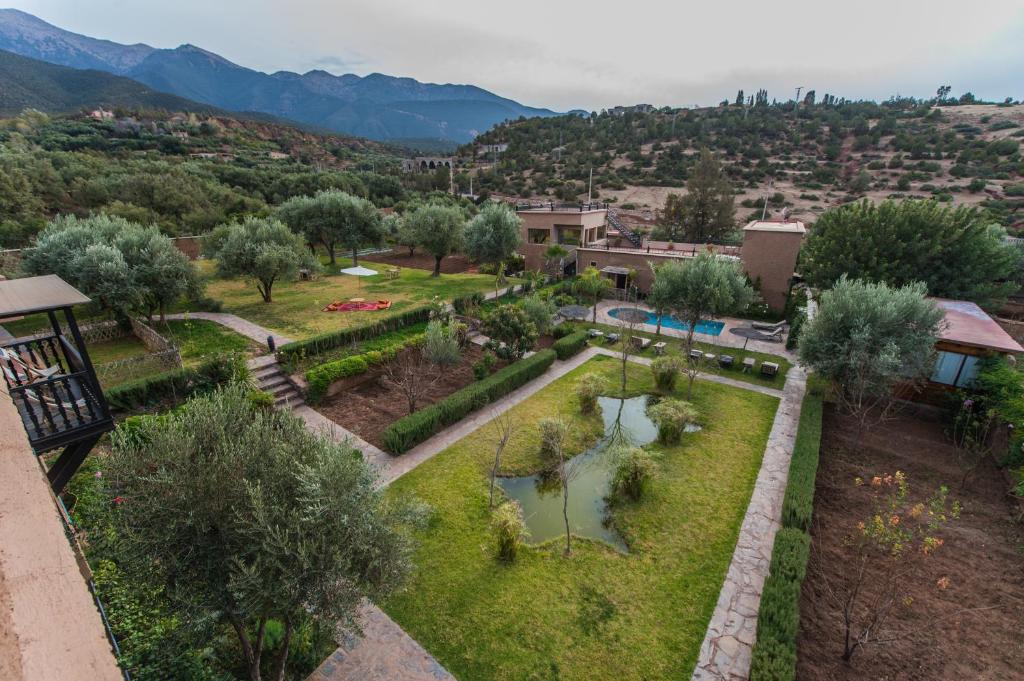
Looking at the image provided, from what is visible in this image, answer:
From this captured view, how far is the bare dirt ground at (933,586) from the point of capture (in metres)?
6.50

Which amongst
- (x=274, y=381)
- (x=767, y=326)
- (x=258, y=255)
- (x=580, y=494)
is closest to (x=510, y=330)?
(x=580, y=494)

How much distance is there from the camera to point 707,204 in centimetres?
3669

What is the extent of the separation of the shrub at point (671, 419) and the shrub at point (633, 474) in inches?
90.0

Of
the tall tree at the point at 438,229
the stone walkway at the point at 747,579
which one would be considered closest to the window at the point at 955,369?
the stone walkway at the point at 747,579

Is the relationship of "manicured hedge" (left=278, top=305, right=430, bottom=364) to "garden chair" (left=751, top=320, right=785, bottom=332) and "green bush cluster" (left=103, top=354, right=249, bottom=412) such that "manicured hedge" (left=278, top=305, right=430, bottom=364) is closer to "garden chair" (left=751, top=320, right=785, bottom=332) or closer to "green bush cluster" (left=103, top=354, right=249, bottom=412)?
"green bush cluster" (left=103, top=354, right=249, bottom=412)

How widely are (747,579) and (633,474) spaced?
9.70 feet

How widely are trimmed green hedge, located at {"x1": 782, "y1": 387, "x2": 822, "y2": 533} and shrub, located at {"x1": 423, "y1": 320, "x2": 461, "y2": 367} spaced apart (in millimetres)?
10671

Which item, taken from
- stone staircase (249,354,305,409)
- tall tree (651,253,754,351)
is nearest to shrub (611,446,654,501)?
tall tree (651,253,754,351)

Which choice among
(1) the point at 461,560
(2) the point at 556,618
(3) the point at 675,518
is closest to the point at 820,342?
(3) the point at 675,518

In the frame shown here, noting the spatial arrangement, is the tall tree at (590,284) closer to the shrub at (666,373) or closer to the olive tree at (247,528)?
the shrub at (666,373)

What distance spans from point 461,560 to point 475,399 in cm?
587

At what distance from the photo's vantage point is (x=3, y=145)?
145ft

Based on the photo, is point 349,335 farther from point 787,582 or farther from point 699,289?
point 787,582

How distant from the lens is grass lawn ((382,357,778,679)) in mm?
6703
